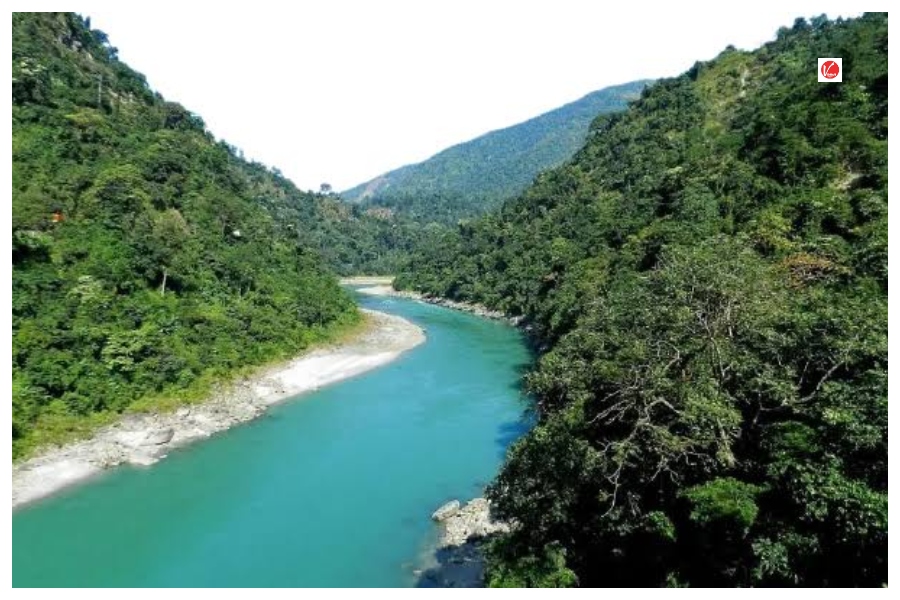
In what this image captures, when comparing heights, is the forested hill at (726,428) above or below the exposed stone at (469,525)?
above

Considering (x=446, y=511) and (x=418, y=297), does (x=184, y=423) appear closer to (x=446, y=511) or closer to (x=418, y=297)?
(x=446, y=511)

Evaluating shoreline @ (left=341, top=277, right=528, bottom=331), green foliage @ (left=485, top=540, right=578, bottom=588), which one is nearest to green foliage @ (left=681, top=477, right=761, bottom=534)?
green foliage @ (left=485, top=540, right=578, bottom=588)

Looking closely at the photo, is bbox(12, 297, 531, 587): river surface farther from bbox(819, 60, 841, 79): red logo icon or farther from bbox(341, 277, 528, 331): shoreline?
bbox(341, 277, 528, 331): shoreline

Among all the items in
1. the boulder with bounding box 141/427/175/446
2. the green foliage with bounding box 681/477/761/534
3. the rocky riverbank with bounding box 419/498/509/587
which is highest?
the green foliage with bounding box 681/477/761/534

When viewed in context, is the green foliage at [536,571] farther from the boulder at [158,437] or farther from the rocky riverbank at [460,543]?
the boulder at [158,437]

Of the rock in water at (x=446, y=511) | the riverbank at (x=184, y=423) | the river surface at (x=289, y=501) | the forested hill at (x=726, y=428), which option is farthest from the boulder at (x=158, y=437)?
the forested hill at (x=726, y=428)

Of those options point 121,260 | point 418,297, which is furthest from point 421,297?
point 121,260

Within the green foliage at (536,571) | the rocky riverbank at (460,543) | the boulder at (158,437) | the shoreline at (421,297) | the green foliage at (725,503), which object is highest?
the shoreline at (421,297)
